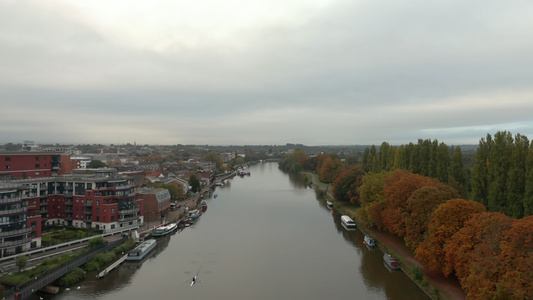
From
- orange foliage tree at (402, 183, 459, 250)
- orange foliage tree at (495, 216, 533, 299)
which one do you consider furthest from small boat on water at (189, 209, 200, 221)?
orange foliage tree at (495, 216, 533, 299)

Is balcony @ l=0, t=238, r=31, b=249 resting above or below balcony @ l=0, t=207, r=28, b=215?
below

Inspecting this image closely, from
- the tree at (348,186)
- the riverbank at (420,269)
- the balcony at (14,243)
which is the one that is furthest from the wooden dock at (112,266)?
the tree at (348,186)

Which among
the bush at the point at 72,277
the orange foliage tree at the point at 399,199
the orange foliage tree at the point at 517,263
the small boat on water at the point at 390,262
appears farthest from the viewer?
the orange foliage tree at the point at 399,199

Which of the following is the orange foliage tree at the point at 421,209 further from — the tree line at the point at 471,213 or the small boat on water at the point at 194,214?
the small boat on water at the point at 194,214

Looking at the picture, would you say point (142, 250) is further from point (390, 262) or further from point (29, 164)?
point (390, 262)

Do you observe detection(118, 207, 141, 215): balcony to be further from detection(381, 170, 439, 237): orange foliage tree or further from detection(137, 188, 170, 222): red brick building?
detection(381, 170, 439, 237): orange foliage tree

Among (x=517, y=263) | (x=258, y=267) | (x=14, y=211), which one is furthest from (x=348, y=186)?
(x=14, y=211)

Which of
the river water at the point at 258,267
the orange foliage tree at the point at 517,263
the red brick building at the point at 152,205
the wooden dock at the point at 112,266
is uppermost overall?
the orange foliage tree at the point at 517,263
